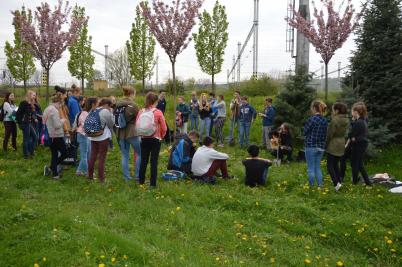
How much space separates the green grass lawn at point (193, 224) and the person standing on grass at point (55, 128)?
45 cm

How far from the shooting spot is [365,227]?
677 cm

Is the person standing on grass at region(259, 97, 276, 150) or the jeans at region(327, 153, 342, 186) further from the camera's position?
the person standing on grass at region(259, 97, 276, 150)

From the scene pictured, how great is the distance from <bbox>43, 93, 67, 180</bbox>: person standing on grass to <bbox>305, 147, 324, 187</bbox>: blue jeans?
540 centimetres

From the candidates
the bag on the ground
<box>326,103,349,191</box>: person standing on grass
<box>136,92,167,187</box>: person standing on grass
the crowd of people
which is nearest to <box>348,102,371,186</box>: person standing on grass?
the crowd of people

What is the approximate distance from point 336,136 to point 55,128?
6.09 meters

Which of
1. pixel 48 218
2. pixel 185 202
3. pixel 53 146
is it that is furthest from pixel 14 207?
pixel 185 202

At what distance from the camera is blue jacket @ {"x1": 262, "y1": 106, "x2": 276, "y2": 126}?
44.3 ft

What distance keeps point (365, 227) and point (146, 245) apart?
12.1 ft

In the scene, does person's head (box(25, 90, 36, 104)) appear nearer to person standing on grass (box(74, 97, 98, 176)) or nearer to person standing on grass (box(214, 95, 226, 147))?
person standing on grass (box(74, 97, 98, 176))

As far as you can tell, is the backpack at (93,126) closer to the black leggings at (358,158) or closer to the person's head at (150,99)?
the person's head at (150,99)

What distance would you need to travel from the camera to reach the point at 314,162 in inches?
352

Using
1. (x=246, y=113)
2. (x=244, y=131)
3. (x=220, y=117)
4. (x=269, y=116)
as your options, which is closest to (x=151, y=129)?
(x=269, y=116)

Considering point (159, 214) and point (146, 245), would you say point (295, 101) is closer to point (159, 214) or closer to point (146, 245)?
point (159, 214)

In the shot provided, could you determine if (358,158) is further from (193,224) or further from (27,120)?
(27,120)
